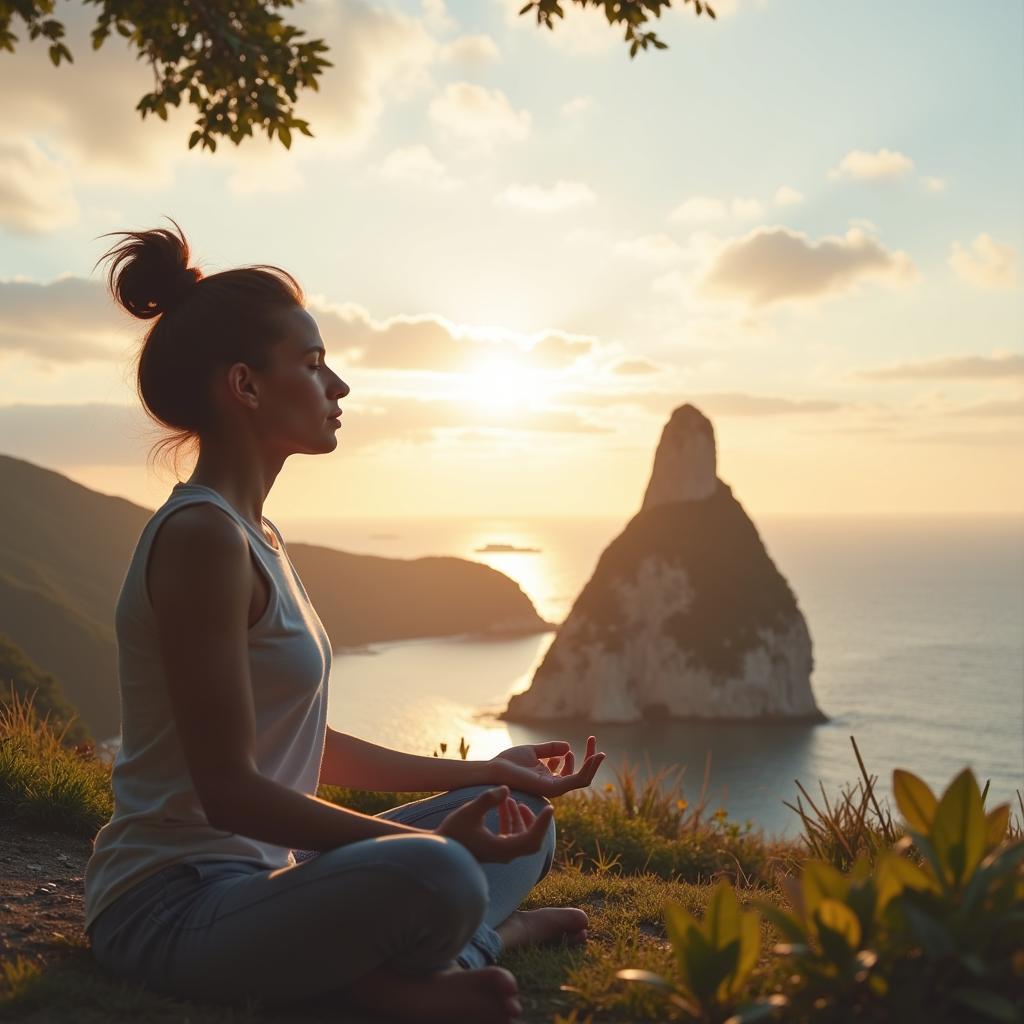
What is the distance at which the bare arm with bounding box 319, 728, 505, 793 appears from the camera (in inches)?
148

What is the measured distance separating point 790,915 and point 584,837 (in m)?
4.63

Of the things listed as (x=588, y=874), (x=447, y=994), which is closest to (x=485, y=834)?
(x=447, y=994)

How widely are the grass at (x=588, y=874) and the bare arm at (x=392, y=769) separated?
0.66 meters

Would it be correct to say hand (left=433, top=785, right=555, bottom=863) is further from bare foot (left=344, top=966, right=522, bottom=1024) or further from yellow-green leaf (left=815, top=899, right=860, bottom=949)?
yellow-green leaf (left=815, top=899, right=860, bottom=949)

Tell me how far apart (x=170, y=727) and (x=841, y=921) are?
1843 mm

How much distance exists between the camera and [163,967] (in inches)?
116

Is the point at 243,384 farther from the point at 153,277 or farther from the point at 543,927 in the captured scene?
the point at 543,927

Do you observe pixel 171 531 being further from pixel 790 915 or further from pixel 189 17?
pixel 189 17

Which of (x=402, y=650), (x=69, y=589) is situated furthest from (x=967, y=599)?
(x=69, y=589)

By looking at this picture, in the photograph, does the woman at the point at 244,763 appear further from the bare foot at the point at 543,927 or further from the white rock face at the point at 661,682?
the white rock face at the point at 661,682

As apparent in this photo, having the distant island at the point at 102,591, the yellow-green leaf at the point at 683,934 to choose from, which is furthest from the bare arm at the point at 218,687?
the distant island at the point at 102,591

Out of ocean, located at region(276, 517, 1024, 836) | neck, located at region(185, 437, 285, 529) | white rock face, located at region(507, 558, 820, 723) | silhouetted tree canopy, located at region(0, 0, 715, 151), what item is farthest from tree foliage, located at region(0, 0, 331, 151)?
white rock face, located at region(507, 558, 820, 723)

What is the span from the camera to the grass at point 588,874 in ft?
9.67

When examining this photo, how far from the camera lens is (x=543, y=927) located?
3857mm
